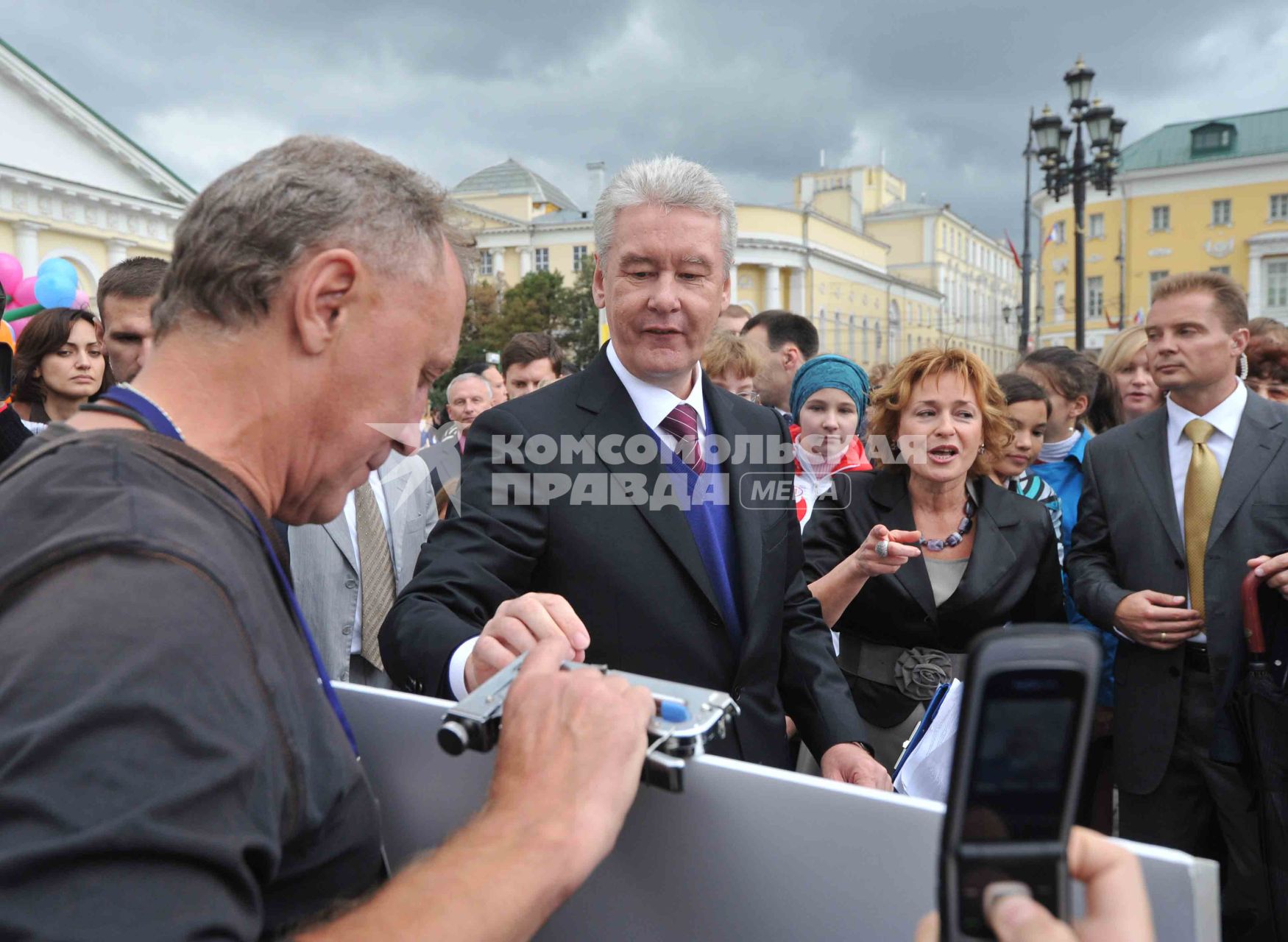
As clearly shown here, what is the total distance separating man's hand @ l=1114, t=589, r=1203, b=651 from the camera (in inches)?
137

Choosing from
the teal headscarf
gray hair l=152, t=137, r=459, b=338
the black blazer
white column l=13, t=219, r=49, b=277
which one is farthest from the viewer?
white column l=13, t=219, r=49, b=277

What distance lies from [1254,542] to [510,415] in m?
2.91

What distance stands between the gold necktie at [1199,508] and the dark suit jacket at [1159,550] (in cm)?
3

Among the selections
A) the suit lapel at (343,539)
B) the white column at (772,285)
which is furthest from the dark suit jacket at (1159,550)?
the white column at (772,285)

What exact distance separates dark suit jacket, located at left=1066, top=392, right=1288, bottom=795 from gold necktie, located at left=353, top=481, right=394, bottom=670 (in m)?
2.80

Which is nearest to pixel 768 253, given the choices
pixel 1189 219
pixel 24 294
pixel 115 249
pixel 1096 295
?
pixel 1096 295

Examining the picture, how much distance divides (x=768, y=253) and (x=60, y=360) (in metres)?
65.5

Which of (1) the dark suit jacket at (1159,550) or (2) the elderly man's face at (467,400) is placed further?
(2) the elderly man's face at (467,400)

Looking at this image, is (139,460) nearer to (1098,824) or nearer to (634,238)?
(634,238)

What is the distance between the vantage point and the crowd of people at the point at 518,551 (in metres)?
0.79

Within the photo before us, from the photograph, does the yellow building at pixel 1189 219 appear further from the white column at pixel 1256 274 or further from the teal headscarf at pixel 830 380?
the teal headscarf at pixel 830 380

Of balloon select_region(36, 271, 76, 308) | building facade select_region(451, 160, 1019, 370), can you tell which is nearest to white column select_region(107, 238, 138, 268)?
building facade select_region(451, 160, 1019, 370)

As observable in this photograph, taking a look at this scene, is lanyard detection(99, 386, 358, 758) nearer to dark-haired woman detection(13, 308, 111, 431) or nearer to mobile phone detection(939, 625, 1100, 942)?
mobile phone detection(939, 625, 1100, 942)

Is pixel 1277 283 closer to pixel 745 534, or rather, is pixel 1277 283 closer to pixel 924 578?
pixel 924 578
